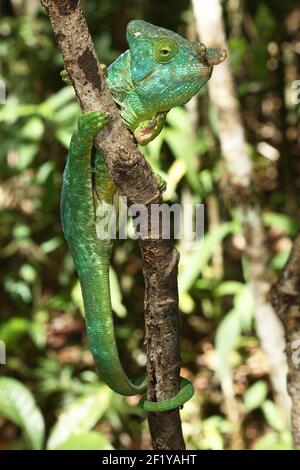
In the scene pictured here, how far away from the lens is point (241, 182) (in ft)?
6.55

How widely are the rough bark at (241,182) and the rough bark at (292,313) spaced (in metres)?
0.43

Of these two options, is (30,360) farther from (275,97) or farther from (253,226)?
(275,97)

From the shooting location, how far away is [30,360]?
9.35ft

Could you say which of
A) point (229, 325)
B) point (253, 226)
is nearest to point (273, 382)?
point (229, 325)

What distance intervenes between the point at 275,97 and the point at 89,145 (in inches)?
79.2

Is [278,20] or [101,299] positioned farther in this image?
[278,20]

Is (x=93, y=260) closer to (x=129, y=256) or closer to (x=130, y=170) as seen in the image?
(x=130, y=170)

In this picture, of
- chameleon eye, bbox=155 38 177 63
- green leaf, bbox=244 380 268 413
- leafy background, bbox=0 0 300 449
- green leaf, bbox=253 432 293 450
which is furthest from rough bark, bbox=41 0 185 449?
green leaf, bbox=244 380 268 413

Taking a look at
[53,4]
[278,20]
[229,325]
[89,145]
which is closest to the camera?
[53,4]

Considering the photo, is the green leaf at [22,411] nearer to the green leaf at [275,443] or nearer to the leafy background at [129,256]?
the leafy background at [129,256]

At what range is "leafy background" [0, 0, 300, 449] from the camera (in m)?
2.18

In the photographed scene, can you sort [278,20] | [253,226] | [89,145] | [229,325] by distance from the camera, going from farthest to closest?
[278,20], [229,325], [253,226], [89,145]

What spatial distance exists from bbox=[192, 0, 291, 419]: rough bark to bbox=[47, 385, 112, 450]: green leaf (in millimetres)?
525
